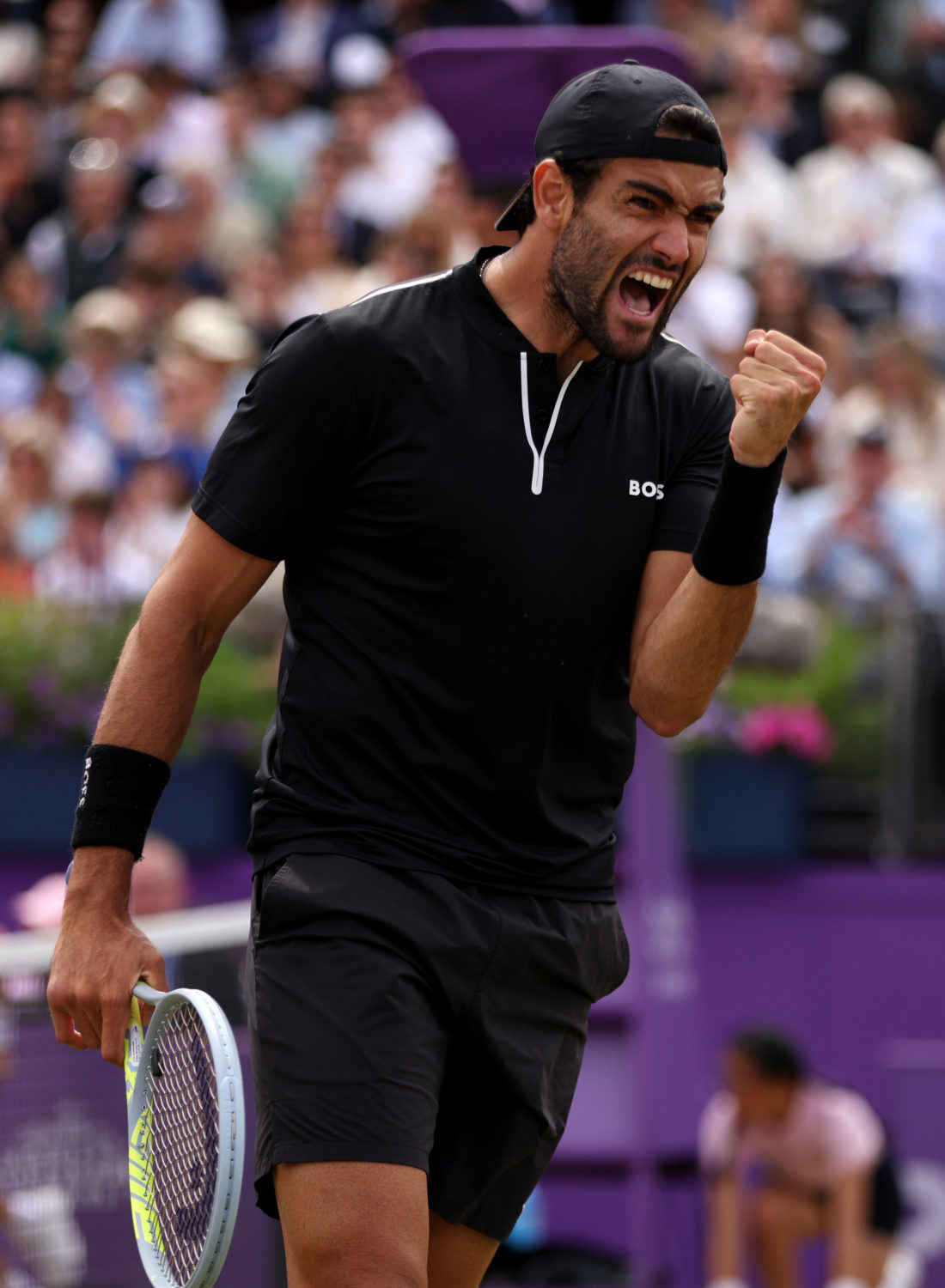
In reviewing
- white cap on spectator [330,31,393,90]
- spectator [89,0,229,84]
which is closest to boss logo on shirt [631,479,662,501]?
white cap on spectator [330,31,393,90]

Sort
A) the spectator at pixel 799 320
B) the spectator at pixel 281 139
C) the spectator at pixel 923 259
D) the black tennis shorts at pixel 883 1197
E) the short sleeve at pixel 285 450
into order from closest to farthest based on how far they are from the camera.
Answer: the short sleeve at pixel 285 450 → the black tennis shorts at pixel 883 1197 → the spectator at pixel 799 320 → the spectator at pixel 923 259 → the spectator at pixel 281 139

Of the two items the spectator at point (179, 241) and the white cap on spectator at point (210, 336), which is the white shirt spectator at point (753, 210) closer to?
the white cap on spectator at point (210, 336)

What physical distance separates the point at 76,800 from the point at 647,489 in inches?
226

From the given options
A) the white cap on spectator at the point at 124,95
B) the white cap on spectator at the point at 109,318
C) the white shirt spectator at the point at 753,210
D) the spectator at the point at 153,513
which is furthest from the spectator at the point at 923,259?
the white cap on spectator at the point at 124,95

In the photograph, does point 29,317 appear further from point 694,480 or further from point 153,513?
point 694,480

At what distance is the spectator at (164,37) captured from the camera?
14672 mm

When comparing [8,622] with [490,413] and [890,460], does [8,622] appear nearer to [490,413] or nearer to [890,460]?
[890,460]

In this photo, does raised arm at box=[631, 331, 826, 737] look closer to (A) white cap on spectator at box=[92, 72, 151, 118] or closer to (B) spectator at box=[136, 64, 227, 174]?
(B) spectator at box=[136, 64, 227, 174]

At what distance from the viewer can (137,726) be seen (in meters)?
3.35

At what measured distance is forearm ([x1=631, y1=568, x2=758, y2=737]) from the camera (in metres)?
3.22

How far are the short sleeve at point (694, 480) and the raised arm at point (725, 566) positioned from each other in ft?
0.11

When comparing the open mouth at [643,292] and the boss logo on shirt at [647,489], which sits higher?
the open mouth at [643,292]

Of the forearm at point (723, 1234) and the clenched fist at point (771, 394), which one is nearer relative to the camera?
the clenched fist at point (771, 394)

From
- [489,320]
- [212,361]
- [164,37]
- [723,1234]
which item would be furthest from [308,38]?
[489,320]
